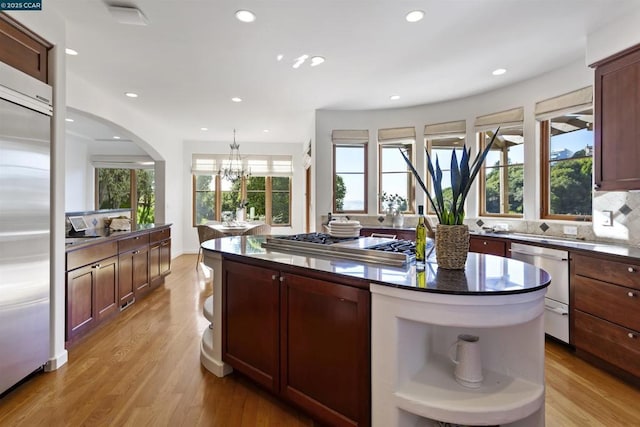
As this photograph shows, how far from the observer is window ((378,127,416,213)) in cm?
527

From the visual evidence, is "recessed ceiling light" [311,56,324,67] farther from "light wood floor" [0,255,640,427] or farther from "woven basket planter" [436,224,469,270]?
"light wood floor" [0,255,640,427]

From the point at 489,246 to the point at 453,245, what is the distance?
7.21ft

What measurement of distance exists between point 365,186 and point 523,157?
2.26 metres

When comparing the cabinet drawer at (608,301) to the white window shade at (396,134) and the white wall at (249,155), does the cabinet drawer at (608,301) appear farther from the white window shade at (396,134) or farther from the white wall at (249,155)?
the white wall at (249,155)

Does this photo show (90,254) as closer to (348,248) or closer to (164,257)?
(164,257)

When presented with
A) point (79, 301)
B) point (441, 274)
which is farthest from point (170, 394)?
point (441, 274)

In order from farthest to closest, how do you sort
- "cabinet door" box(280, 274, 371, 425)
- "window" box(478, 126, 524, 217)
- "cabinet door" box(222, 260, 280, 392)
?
1. "window" box(478, 126, 524, 217)
2. "cabinet door" box(222, 260, 280, 392)
3. "cabinet door" box(280, 274, 371, 425)

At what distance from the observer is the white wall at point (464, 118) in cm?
370

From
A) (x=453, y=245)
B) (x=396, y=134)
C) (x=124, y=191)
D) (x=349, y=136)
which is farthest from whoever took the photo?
(x=124, y=191)

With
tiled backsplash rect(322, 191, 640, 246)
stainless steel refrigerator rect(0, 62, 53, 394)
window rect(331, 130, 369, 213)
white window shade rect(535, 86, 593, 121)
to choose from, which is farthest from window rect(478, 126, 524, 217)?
stainless steel refrigerator rect(0, 62, 53, 394)

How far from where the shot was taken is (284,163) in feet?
26.9

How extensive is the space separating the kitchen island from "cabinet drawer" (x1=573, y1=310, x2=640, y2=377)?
1203 millimetres

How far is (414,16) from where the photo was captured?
260 centimetres

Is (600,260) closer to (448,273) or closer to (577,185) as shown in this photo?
(577,185)
